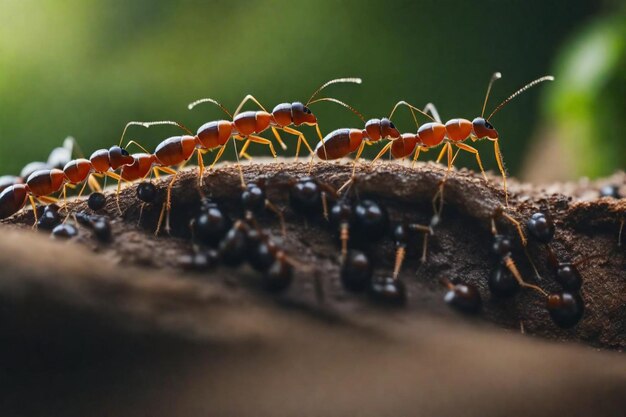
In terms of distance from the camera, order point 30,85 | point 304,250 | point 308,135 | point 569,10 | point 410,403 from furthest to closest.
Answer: point 569,10 < point 308,135 < point 30,85 < point 304,250 < point 410,403

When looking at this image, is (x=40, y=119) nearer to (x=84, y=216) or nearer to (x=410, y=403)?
(x=84, y=216)

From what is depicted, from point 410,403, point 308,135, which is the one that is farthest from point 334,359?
point 308,135

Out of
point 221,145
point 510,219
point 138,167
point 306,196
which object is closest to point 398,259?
point 306,196

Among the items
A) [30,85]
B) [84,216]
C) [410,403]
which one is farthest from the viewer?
[30,85]

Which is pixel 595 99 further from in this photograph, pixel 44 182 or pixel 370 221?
pixel 44 182

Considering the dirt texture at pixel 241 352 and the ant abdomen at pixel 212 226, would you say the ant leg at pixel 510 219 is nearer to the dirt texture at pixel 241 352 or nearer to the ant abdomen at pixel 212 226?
the dirt texture at pixel 241 352

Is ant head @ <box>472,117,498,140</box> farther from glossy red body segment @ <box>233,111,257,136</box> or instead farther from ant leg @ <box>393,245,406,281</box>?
A: glossy red body segment @ <box>233,111,257,136</box>

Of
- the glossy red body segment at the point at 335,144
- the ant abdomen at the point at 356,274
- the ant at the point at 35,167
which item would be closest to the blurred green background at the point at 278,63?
the ant at the point at 35,167
